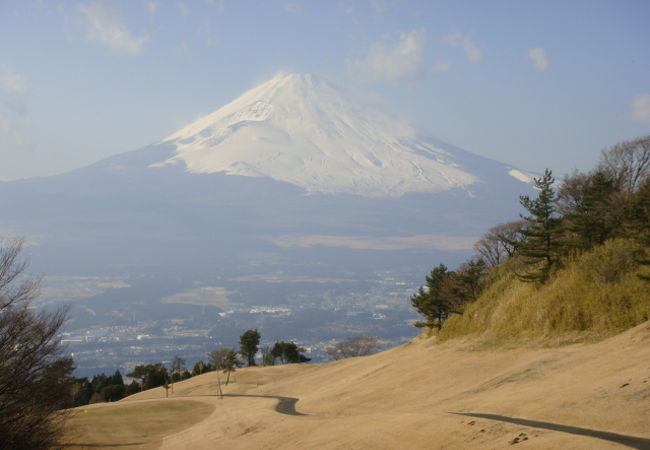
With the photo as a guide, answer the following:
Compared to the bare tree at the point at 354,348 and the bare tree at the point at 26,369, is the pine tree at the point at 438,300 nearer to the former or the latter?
the bare tree at the point at 26,369

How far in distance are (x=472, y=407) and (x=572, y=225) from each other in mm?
22024

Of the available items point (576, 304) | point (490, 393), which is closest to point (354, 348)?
point (576, 304)

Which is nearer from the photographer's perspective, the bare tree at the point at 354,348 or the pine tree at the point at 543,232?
the pine tree at the point at 543,232

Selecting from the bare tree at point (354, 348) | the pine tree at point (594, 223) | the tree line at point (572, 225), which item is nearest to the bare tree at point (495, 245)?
the tree line at point (572, 225)

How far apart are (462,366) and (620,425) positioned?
16.5 m

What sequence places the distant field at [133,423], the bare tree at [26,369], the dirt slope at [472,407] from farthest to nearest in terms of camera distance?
1. the distant field at [133,423]
2. the bare tree at [26,369]
3. the dirt slope at [472,407]

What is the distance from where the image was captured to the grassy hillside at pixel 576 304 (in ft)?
93.6

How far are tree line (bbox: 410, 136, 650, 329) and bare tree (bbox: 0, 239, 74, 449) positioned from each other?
24185 millimetres

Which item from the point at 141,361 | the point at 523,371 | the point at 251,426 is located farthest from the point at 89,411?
the point at 141,361

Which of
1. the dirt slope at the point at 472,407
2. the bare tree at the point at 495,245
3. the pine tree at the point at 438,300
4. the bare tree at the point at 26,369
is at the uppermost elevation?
the bare tree at the point at 495,245

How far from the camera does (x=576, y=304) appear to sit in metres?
30.9

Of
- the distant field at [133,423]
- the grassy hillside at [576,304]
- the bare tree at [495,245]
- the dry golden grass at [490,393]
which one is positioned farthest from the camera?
the bare tree at [495,245]

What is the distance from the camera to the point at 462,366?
30625mm

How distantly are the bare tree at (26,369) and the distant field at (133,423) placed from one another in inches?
196
